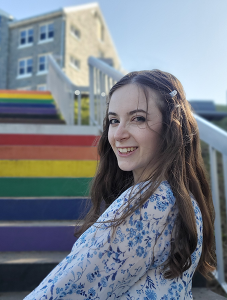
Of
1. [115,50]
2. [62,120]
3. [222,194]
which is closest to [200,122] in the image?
[222,194]

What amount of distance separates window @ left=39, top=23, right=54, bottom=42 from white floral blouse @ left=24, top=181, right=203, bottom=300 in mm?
19267

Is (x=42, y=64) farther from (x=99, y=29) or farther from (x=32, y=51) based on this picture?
(x=99, y=29)

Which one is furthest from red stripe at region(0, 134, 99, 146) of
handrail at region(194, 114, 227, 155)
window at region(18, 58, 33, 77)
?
window at region(18, 58, 33, 77)

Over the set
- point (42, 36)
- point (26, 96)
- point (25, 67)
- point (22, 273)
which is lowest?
point (22, 273)

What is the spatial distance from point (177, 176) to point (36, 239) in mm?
1247

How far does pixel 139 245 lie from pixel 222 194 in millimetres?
2443

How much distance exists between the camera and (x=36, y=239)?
73.6 inches

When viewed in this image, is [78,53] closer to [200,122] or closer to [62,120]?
[62,120]

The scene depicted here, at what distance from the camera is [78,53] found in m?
18.7

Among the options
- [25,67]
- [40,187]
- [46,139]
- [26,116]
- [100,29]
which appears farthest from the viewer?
[100,29]

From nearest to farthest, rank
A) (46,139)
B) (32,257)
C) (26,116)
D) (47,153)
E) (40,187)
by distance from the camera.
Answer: (32,257), (40,187), (47,153), (46,139), (26,116)

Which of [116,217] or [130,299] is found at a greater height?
[116,217]

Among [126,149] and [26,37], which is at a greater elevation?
[26,37]

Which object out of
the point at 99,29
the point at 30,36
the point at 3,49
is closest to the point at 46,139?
the point at 30,36
